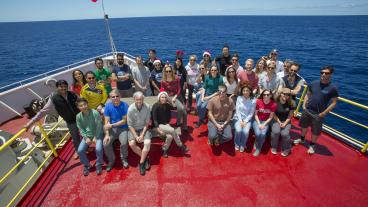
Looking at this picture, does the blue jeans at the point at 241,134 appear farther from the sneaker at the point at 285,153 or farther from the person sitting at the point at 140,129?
the person sitting at the point at 140,129

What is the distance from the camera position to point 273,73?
6.12 metres

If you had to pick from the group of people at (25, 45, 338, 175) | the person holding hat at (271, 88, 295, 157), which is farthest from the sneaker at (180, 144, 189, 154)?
the person holding hat at (271, 88, 295, 157)

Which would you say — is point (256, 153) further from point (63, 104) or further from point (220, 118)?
point (63, 104)

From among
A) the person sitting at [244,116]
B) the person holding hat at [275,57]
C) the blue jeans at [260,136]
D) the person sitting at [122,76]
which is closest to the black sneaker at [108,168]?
the person sitting at [122,76]

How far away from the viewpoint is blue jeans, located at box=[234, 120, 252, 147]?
5477 millimetres

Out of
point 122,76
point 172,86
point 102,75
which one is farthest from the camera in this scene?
point 102,75

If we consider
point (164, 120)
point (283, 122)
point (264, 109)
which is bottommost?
point (283, 122)

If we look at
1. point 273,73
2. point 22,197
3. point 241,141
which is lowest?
point 22,197

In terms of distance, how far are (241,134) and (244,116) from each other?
54 cm

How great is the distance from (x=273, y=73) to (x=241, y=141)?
2.42 meters

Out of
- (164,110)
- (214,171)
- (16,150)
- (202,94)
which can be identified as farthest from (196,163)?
(16,150)

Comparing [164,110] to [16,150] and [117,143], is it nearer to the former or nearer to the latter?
[117,143]

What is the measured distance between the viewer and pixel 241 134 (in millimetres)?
5570

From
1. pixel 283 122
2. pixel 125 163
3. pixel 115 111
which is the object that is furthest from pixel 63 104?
pixel 283 122
